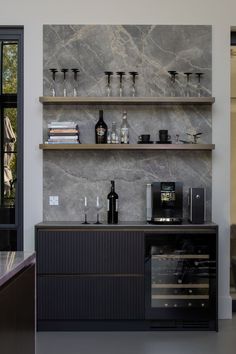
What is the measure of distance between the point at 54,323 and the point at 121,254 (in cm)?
90

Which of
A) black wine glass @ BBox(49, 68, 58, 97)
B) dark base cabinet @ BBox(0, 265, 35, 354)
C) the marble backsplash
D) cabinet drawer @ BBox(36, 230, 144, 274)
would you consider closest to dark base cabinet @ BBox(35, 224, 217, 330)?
cabinet drawer @ BBox(36, 230, 144, 274)

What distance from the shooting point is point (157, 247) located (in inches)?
189

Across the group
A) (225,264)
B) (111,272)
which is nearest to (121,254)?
(111,272)

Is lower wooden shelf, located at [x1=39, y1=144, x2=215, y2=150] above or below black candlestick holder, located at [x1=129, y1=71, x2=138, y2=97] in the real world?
below

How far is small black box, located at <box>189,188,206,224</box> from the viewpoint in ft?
16.1

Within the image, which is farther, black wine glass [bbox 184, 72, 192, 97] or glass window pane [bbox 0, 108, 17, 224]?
glass window pane [bbox 0, 108, 17, 224]

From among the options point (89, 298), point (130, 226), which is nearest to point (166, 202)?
point (130, 226)

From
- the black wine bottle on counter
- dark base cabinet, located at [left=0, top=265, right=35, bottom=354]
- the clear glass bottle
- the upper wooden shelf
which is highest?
the upper wooden shelf

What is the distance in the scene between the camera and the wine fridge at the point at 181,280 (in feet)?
15.7

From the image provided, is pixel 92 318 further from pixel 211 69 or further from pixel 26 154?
pixel 211 69

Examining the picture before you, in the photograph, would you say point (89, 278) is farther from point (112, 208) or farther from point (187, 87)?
point (187, 87)

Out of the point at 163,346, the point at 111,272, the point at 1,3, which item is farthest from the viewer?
the point at 1,3

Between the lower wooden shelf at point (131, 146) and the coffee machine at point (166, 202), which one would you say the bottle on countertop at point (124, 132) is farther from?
the coffee machine at point (166, 202)

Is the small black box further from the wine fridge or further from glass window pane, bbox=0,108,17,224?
glass window pane, bbox=0,108,17,224
